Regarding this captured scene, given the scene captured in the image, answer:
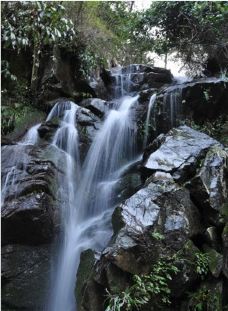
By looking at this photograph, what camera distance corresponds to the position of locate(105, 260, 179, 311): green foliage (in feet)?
13.5

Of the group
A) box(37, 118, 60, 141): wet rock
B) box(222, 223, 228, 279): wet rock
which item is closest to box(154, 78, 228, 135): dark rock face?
box(37, 118, 60, 141): wet rock

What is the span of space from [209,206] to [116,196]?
69.0 inches

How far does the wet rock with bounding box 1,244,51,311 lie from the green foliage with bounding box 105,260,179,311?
167cm

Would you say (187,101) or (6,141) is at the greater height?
(187,101)

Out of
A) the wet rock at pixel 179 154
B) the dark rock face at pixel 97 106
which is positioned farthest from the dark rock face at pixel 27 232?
the dark rock face at pixel 97 106

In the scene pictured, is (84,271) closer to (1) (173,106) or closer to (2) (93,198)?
(2) (93,198)

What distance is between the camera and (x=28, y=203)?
5.69 m

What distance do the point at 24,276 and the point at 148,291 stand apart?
2.05 m

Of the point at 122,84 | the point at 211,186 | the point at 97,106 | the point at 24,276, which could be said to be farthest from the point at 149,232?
the point at 122,84

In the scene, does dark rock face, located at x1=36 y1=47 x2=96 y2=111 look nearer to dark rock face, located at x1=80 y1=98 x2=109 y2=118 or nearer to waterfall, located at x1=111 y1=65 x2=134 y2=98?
dark rock face, located at x1=80 y1=98 x2=109 y2=118

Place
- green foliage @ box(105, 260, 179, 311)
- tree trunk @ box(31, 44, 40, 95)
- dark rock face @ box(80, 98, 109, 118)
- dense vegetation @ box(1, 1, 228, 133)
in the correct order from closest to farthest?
green foliage @ box(105, 260, 179, 311)
dark rock face @ box(80, 98, 109, 118)
tree trunk @ box(31, 44, 40, 95)
dense vegetation @ box(1, 1, 228, 133)

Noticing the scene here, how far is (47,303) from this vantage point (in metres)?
5.38

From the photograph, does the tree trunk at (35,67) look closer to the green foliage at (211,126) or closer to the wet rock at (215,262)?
the green foliage at (211,126)

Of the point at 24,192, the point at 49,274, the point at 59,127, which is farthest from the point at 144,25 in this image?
the point at 49,274
